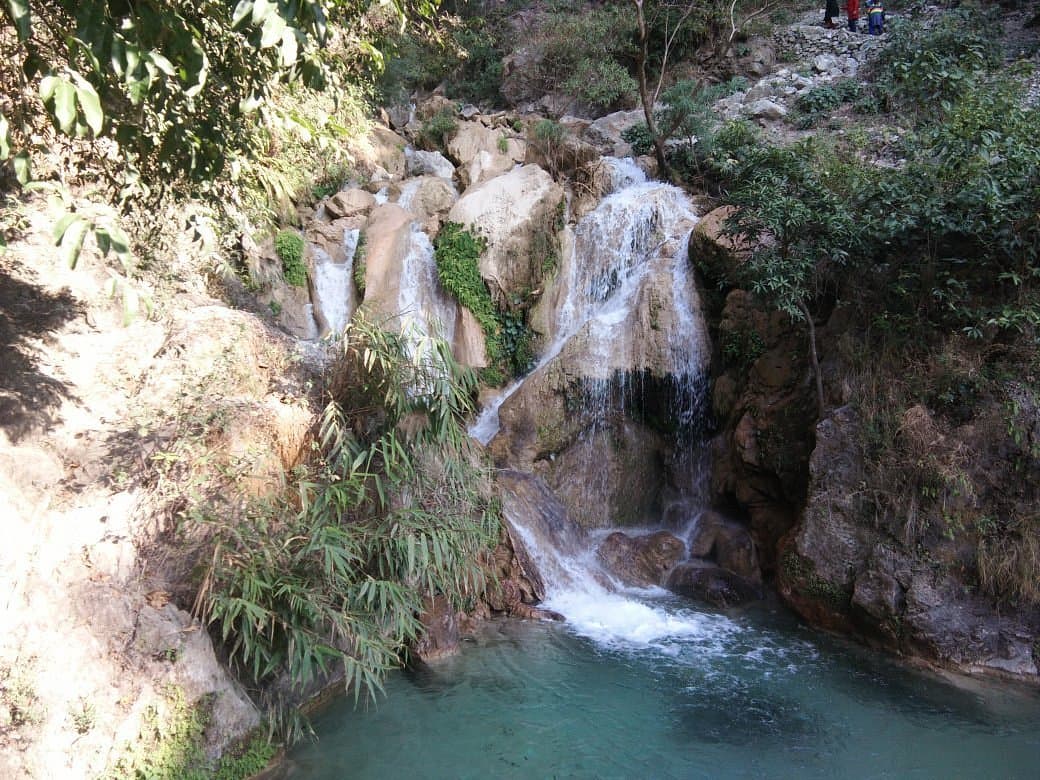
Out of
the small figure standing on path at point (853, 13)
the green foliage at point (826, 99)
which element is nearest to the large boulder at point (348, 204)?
the green foliage at point (826, 99)

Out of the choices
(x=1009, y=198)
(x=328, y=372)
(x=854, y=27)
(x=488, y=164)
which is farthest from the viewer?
(x=854, y=27)

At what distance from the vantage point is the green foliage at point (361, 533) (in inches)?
188

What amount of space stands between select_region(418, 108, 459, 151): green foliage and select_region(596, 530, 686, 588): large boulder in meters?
10.9

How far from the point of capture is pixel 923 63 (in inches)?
385

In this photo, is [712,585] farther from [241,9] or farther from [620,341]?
[241,9]

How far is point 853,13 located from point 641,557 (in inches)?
635

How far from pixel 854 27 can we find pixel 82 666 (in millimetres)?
20702

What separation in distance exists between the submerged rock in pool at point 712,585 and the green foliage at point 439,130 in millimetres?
11617

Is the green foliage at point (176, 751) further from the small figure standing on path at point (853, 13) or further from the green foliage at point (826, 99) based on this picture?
the small figure standing on path at point (853, 13)

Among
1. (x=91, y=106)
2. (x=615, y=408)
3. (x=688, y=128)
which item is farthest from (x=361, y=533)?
(x=688, y=128)

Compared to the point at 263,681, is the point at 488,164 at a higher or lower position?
higher

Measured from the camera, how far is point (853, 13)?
17.5m

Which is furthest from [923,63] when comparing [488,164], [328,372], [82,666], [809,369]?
[82,666]

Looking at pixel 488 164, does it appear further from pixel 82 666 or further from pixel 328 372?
pixel 82 666
